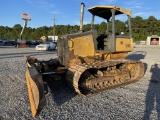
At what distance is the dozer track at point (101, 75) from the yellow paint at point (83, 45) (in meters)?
0.67

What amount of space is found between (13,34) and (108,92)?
83.5 m

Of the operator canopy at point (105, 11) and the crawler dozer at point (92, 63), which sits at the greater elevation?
the operator canopy at point (105, 11)

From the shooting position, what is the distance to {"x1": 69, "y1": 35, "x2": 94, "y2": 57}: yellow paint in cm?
724

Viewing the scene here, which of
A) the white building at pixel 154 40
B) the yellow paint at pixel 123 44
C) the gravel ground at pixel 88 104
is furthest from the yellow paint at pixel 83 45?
the white building at pixel 154 40

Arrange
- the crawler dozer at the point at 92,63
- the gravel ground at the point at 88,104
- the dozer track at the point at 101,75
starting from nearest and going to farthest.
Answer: the gravel ground at the point at 88,104
the dozer track at the point at 101,75
the crawler dozer at the point at 92,63

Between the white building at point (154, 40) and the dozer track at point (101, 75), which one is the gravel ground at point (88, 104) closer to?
the dozer track at point (101, 75)

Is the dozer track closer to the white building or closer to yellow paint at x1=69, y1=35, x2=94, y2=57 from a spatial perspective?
yellow paint at x1=69, y1=35, x2=94, y2=57

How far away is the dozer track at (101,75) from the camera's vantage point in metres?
6.37

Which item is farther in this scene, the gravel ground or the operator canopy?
the operator canopy

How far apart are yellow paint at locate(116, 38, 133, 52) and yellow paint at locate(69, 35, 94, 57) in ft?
3.61

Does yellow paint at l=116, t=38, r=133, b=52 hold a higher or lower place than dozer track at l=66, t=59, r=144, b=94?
higher

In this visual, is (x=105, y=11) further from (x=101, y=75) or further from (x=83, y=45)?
(x=101, y=75)

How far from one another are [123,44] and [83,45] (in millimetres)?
1770

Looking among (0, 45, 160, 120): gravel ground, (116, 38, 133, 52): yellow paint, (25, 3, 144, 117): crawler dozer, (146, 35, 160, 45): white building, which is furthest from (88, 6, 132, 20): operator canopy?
(146, 35, 160, 45): white building
